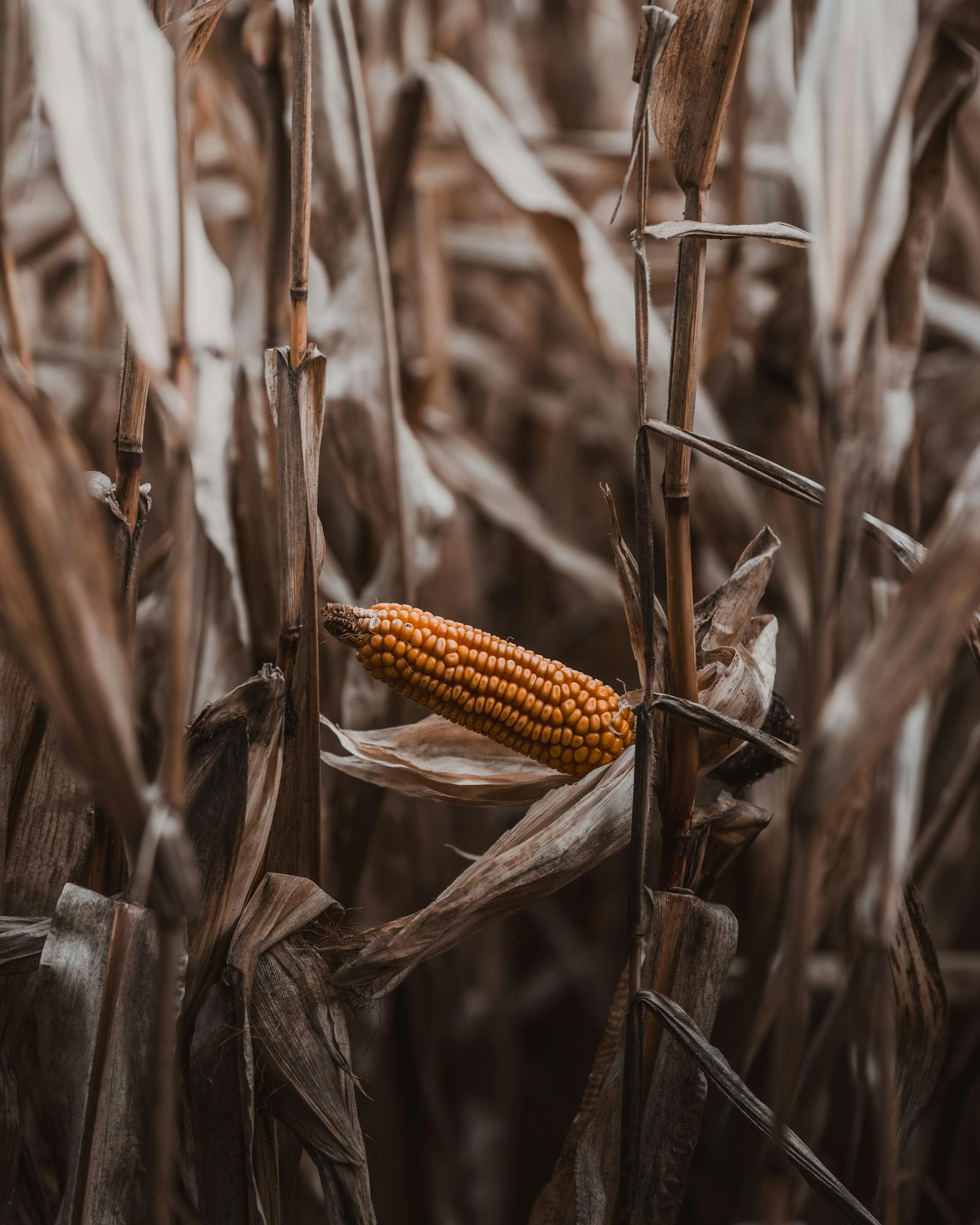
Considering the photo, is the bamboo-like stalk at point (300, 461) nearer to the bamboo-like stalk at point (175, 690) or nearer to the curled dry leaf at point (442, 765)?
the curled dry leaf at point (442, 765)

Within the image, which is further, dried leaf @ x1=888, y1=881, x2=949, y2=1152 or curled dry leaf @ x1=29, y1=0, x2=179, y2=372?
dried leaf @ x1=888, y1=881, x2=949, y2=1152

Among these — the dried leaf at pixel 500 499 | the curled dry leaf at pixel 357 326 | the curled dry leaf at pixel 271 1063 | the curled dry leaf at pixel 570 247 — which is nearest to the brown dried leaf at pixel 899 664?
the curled dry leaf at pixel 271 1063

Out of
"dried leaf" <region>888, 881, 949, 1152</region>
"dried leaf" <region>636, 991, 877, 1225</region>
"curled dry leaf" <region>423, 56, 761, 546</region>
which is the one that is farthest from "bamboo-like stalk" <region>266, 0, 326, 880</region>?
"curled dry leaf" <region>423, 56, 761, 546</region>

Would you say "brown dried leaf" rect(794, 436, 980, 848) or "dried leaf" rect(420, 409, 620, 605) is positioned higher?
"brown dried leaf" rect(794, 436, 980, 848)

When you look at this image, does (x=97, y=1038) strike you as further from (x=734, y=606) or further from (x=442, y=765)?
(x=734, y=606)

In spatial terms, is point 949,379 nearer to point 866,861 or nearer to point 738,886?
point 738,886

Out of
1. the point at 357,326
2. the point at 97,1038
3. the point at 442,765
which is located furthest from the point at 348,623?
the point at 357,326

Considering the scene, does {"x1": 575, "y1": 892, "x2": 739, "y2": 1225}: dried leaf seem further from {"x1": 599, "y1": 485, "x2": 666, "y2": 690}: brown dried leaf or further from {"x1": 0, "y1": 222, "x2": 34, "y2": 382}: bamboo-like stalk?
{"x1": 0, "y1": 222, "x2": 34, "y2": 382}: bamboo-like stalk

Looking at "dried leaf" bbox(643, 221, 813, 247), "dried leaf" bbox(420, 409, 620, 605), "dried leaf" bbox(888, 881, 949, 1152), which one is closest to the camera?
"dried leaf" bbox(643, 221, 813, 247)

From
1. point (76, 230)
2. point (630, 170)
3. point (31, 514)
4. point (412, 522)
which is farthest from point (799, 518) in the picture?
point (76, 230)
